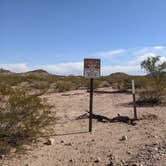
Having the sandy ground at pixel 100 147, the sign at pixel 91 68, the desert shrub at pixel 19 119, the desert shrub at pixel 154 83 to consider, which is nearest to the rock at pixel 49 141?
the sandy ground at pixel 100 147

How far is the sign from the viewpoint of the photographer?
10.5 metres

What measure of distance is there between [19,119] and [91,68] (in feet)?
10.9

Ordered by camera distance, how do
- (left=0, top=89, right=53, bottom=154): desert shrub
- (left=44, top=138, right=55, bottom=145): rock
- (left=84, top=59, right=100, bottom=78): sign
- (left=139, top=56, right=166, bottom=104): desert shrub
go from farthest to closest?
1. (left=139, top=56, right=166, bottom=104): desert shrub
2. (left=84, top=59, right=100, bottom=78): sign
3. (left=44, top=138, right=55, bottom=145): rock
4. (left=0, top=89, right=53, bottom=154): desert shrub

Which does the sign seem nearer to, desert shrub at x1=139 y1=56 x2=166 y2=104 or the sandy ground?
the sandy ground

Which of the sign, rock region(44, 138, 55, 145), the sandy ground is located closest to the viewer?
the sandy ground

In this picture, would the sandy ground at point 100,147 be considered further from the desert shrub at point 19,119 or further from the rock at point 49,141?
the desert shrub at point 19,119

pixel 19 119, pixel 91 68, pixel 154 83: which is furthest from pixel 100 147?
pixel 154 83

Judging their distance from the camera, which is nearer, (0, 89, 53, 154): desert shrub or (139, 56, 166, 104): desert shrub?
(0, 89, 53, 154): desert shrub

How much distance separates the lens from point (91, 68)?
1051cm

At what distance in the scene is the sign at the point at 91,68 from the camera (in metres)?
10.5

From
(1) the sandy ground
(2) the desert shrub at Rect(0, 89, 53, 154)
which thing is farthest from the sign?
(2) the desert shrub at Rect(0, 89, 53, 154)

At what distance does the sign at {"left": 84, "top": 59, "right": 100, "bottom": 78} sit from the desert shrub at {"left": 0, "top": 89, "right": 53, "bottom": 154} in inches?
99.5

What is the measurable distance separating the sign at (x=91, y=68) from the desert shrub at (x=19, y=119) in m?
2.53

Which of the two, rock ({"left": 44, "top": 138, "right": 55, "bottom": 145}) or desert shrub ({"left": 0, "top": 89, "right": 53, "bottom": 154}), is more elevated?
desert shrub ({"left": 0, "top": 89, "right": 53, "bottom": 154})
